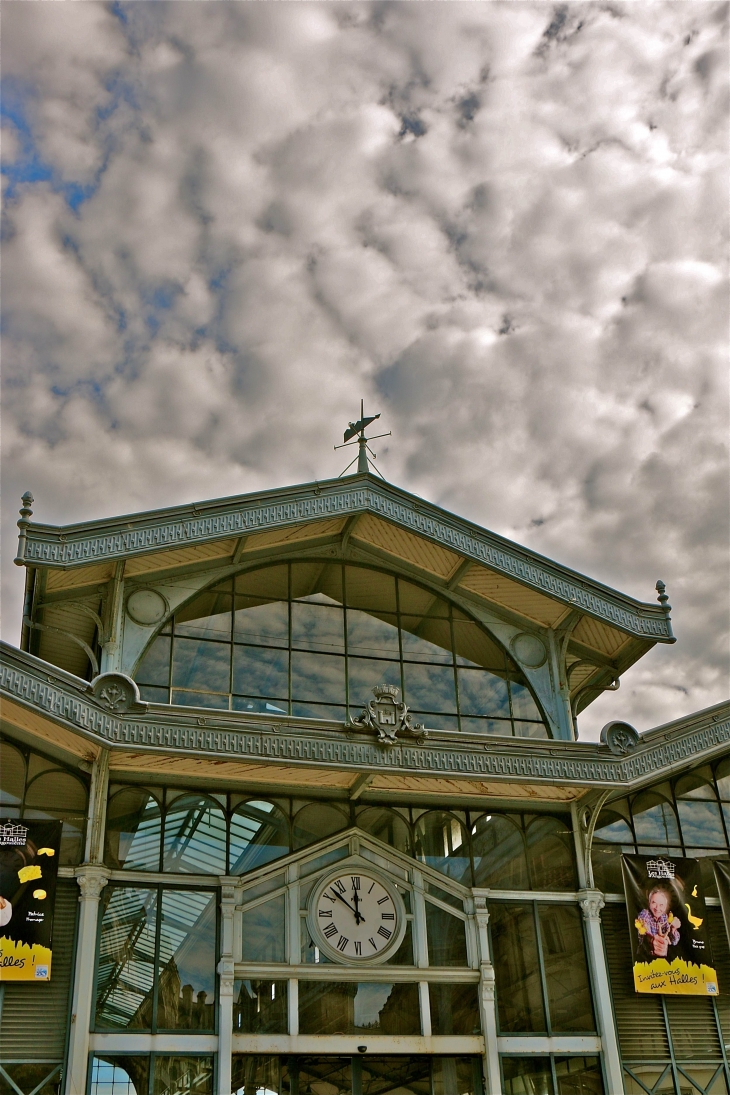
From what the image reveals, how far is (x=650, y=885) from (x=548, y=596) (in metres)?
5.56

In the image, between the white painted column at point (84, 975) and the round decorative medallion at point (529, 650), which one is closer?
the white painted column at point (84, 975)

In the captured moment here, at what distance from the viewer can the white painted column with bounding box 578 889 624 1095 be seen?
678 inches

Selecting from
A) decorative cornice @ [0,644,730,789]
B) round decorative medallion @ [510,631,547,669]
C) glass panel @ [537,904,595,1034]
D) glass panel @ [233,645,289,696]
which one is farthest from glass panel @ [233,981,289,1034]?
round decorative medallion @ [510,631,547,669]

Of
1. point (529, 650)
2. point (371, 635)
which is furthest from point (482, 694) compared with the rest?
point (371, 635)

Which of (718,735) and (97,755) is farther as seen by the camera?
(718,735)

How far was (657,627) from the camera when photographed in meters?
21.0

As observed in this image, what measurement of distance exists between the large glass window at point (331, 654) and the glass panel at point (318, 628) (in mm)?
23

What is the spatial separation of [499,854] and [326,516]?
683 centimetres

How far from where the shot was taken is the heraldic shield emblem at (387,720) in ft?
57.7

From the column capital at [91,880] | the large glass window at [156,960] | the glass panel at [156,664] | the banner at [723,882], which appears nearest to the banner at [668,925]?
the banner at [723,882]

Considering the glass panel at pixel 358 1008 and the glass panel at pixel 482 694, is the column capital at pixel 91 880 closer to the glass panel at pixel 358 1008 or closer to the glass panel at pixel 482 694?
the glass panel at pixel 358 1008

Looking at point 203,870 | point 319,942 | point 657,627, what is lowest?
point 319,942

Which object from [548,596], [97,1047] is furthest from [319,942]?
[548,596]

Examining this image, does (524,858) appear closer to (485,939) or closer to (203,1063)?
(485,939)
